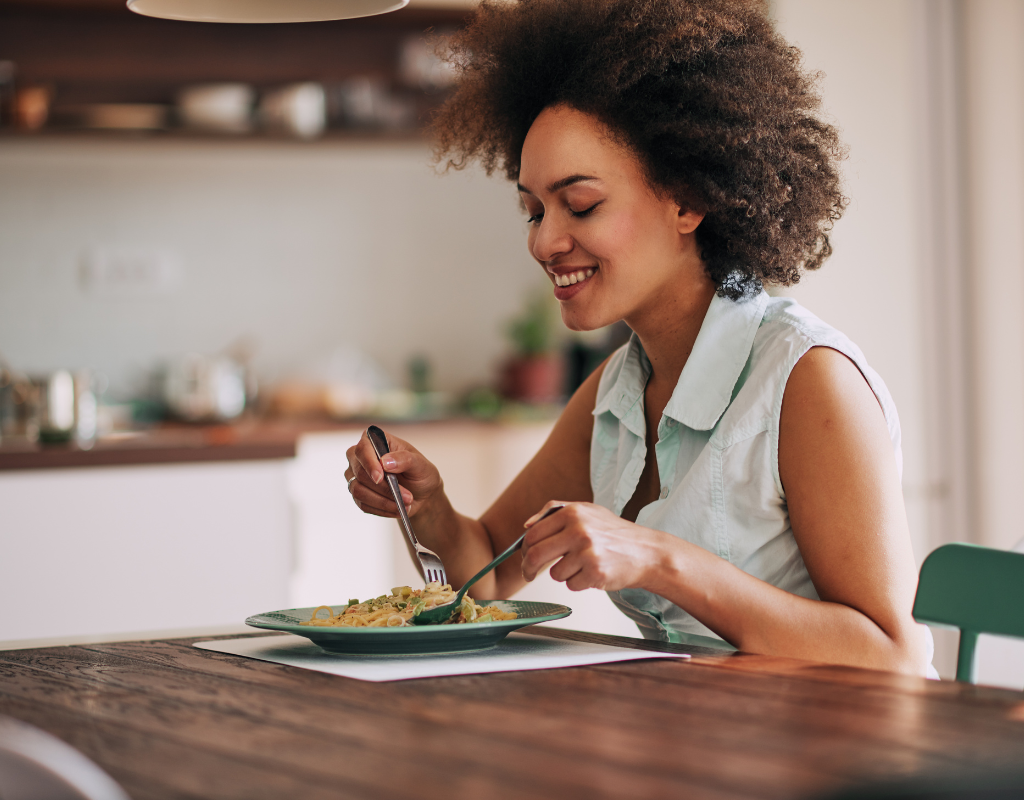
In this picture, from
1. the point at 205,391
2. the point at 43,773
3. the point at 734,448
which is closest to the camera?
the point at 43,773

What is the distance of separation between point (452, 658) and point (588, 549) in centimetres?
16

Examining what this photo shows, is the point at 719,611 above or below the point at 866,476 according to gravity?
below

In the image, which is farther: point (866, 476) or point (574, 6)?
point (574, 6)

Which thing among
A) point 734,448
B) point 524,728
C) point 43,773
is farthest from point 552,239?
point 43,773

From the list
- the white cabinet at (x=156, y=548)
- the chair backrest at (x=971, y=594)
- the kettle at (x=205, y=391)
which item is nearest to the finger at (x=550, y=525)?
the chair backrest at (x=971, y=594)

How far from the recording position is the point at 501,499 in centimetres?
176

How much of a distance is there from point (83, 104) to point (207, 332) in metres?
0.90

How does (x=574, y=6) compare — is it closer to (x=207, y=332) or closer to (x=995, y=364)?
(x=995, y=364)

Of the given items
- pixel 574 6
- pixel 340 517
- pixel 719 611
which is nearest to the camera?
pixel 719 611

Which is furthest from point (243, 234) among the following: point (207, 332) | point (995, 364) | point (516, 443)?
point (995, 364)

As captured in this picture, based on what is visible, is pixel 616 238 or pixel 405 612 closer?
pixel 405 612

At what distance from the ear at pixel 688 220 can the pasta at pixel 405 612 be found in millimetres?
589

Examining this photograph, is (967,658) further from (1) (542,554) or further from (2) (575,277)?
(2) (575,277)

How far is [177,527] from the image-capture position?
115 inches
